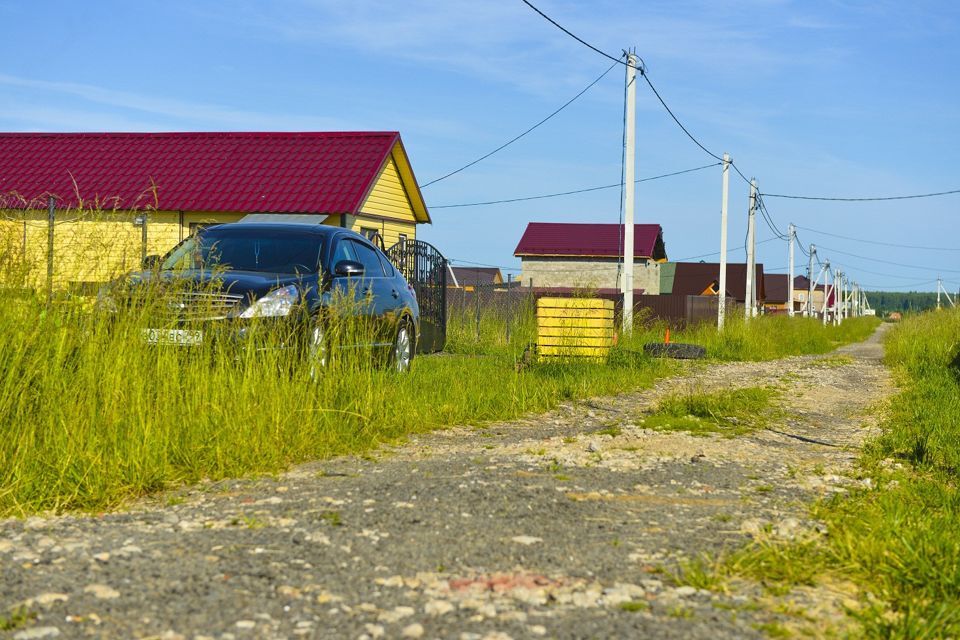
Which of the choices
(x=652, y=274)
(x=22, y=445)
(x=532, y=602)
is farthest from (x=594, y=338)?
(x=652, y=274)

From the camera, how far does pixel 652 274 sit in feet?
191

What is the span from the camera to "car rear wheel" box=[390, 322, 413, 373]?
10430 mm

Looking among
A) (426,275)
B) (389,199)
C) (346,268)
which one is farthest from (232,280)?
(389,199)

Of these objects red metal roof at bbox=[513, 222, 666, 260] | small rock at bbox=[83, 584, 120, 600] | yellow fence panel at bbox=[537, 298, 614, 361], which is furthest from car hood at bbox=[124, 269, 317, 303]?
red metal roof at bbox=[513, 222, 666, 260]

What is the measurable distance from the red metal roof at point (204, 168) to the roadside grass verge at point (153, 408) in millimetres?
15242

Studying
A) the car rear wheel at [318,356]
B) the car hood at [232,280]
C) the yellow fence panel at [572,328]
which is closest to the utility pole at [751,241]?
the yellow fence panel at [572,328]

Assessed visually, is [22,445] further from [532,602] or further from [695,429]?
[695,429]

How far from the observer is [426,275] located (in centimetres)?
1650

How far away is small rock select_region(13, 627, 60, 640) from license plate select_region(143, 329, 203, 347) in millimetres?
3212

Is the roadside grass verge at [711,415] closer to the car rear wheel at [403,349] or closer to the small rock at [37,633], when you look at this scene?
the car rear wheel at [403,349]

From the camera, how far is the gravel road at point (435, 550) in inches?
127

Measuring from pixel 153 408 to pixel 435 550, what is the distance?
2.67 m

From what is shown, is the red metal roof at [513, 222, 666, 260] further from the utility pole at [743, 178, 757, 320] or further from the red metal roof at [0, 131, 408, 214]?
the red metal roof at [0, 131, 408, 214]

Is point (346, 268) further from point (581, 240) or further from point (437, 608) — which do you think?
point (581, 240)
